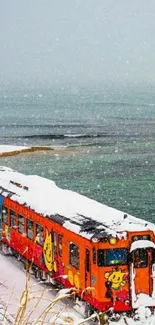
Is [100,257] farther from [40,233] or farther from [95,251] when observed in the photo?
[40,233]

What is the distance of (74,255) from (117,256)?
1.36 meters

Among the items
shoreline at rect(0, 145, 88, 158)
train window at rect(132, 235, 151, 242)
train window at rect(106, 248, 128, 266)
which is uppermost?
train window at rect(132, 235, 151, 242)

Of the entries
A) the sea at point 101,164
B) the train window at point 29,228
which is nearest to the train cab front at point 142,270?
the train window at point 29,228

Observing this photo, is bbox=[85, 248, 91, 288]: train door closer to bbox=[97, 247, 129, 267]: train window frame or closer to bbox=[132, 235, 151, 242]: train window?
bbox=[97, 247, 129, 267]: train window frame

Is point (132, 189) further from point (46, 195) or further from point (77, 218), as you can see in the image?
point (77, 218)

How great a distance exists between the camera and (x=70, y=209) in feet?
60.2

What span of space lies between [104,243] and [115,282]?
3.30ft

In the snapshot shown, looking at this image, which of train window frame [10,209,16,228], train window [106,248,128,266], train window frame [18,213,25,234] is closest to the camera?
train window [106,248,128,266]

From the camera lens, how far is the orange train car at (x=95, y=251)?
604 inches

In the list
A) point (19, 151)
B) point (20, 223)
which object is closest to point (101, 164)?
point (19, 151)

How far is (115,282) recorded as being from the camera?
15.5m

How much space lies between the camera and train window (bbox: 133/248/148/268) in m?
15.8

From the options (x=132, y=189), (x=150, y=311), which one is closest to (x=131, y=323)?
(x=150, y=311)

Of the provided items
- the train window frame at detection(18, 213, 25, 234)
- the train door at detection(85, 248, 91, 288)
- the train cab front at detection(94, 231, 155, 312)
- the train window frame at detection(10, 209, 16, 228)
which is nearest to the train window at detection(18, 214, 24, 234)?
the train window frame at detection(18, 213, 25, 234)
